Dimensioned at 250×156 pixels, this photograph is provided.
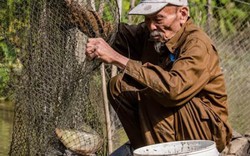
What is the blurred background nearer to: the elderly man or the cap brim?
the cap brim

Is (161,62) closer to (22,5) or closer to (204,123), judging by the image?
(204,123)

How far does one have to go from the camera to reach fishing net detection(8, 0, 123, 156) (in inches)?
233

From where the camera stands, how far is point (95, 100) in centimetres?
648

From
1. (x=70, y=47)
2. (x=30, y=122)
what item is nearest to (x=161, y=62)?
(x=70, y=47)

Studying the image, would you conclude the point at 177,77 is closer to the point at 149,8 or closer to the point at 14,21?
the point at 149,8

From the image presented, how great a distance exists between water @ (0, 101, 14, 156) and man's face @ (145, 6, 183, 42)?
2.62 meters

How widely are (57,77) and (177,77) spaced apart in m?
1.04

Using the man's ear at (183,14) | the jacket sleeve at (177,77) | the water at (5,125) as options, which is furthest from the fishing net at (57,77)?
the water at (5,125)

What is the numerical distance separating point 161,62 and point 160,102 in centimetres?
52

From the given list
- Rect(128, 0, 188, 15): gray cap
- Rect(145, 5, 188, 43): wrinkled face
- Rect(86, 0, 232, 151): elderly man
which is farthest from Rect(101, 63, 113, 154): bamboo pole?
Rect(128, 0, 188, 15): gray cap

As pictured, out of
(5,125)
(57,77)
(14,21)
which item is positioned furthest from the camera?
(5,125)

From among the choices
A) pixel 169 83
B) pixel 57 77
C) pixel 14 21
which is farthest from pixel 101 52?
pixel 14 21

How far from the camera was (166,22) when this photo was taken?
5.64 meters

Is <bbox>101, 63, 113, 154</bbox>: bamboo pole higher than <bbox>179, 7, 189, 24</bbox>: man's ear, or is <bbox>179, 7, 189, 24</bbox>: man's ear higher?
<bbox>179, 7, 189, 24</bbox>: man's ear
